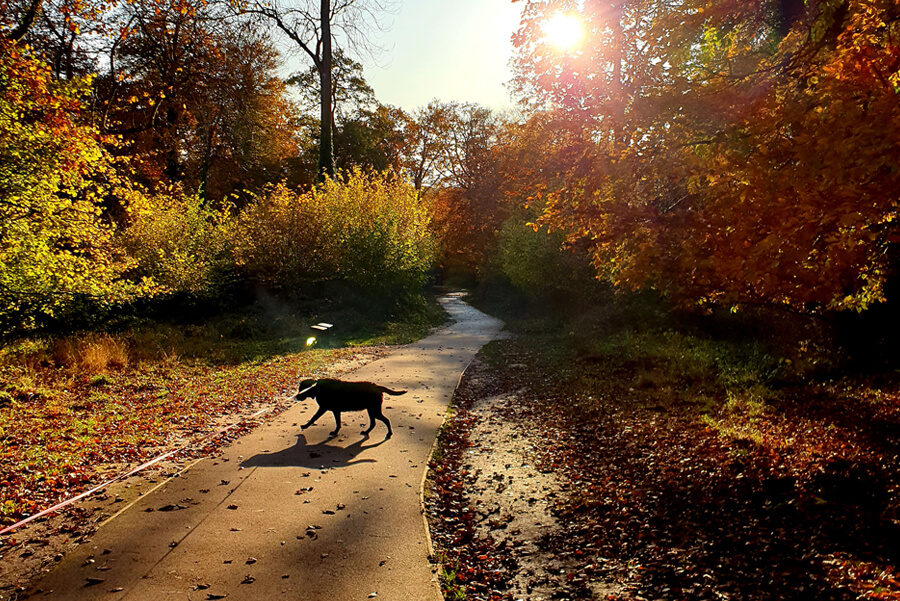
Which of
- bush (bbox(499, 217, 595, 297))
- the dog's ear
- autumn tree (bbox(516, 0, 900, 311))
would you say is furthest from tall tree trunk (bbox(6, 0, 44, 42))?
bush (bbox(499, 217, 595, 297))

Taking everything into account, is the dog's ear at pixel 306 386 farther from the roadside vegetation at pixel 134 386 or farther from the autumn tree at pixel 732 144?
the autumn tree at pixel 732 144

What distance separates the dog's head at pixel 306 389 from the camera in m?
7.85

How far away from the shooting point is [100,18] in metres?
10.5

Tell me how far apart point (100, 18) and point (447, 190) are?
42859 millimetres

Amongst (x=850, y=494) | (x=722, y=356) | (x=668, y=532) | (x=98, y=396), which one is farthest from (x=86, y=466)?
(x=722, y=356)

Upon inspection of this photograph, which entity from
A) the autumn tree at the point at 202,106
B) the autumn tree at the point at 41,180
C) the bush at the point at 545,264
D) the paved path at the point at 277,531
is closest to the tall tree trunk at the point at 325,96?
the autumn tree at the point at 202,106

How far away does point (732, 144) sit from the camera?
6.60 metres

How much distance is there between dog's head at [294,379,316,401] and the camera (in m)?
7.85

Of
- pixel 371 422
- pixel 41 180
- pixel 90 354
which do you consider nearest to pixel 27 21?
pixel 41 180

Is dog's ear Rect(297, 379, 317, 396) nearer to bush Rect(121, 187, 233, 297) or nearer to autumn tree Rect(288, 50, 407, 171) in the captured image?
bush Rect(121, 187, 233, 297)

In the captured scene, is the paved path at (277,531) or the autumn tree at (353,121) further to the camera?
the autumn tree at (353,121)

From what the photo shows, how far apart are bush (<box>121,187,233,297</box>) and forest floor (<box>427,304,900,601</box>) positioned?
544 inches

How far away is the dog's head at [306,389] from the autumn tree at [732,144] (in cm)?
468

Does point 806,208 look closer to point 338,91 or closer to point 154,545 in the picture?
point 154,545
